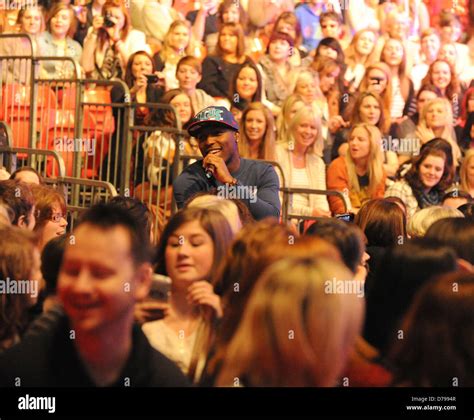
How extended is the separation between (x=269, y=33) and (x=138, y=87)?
1925 mm

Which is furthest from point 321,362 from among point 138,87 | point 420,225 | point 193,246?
point 138,87

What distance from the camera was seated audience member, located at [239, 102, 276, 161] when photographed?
835 centimetres

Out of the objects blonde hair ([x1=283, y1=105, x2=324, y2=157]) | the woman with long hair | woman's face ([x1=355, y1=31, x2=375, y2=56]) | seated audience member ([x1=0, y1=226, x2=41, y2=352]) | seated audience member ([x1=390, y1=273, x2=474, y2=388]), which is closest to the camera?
seated audience member ([x1=390, y1=273, x2=474, y2=388])

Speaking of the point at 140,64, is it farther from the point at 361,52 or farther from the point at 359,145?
the point at 361,52

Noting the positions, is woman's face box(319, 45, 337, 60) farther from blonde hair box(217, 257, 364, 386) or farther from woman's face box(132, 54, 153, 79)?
blonde hair box(217, 257, 364, 386)

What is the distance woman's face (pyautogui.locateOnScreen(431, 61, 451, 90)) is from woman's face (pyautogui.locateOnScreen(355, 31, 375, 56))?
0.67 metres

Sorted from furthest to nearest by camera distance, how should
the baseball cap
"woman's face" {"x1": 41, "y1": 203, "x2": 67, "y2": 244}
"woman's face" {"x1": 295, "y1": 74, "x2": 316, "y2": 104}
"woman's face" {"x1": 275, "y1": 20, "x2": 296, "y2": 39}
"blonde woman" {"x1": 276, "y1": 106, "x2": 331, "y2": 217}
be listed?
"woman's face" {"x1": 275, "y1": 20, "x2": 296, "y2": 39} < "woman's face" {"x1": 295, "y1": 74, "x2": 316, "y2": 104} < "blonde woman" {"x1": 276, "y1": 106, "x2": 331, "y2": 217} < the baseball cap < "woman's face" {"x1": 41, "y1": 203, "x2": 67, "y2": 244}

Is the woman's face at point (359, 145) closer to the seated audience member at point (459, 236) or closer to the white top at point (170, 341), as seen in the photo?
the seated audience member at point (459, 236)

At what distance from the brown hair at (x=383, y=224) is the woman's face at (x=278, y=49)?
15.8 ft

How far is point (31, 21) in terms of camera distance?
9.34m

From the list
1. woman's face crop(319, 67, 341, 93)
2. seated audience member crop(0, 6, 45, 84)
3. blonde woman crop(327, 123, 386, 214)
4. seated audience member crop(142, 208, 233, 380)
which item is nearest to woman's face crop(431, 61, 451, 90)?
woman's face crop(319, 67, 341, 93)

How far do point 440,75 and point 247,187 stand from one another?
5615mm

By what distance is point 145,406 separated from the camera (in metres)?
3.15

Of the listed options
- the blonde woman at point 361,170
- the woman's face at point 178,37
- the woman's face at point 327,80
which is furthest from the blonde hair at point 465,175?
the woman's face at point 178,37
